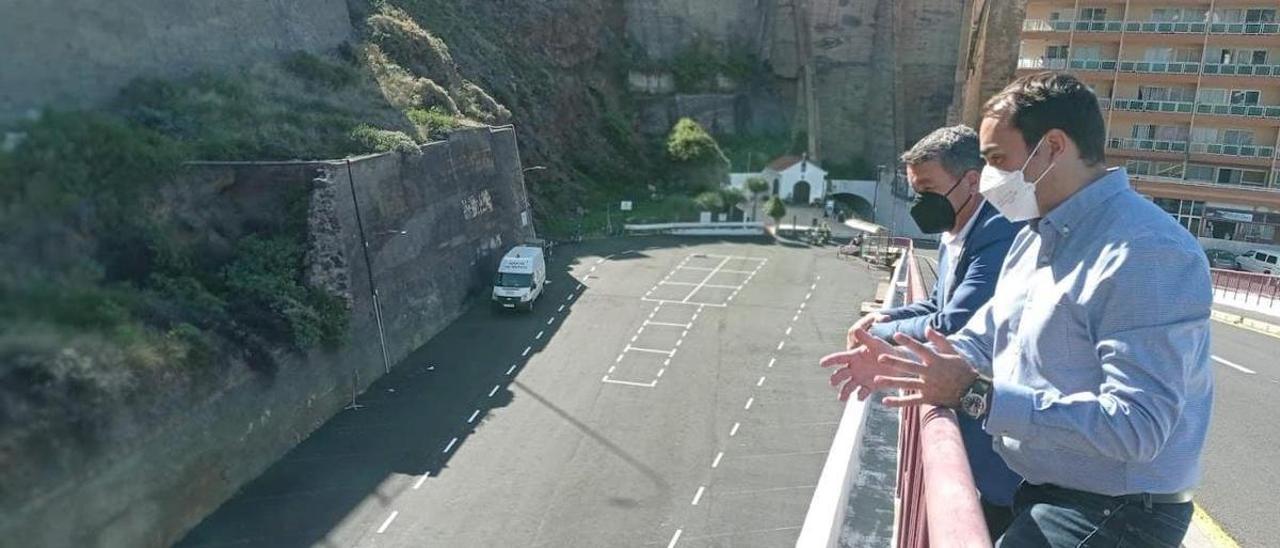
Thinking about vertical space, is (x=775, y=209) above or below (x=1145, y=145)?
below

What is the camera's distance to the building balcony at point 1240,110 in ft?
92.8

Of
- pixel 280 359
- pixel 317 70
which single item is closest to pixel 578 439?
pixel 280 359

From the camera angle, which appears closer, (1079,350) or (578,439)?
(1079,350)

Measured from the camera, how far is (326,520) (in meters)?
11.4

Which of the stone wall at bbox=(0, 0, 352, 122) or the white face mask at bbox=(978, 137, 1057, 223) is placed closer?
the white face mask at bbox=(978, 137, 1057, 223)

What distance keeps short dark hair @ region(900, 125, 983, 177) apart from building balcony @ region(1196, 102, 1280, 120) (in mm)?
32164

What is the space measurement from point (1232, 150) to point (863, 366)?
34367 millimetres

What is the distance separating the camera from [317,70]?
21.0m

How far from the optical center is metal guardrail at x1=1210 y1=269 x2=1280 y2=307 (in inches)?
690

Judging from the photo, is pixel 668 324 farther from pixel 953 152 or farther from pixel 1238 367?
pixel 953 152

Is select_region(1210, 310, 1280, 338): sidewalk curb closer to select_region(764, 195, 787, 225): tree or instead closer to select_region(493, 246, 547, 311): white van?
select_region(493, 246, 547, 311): white van

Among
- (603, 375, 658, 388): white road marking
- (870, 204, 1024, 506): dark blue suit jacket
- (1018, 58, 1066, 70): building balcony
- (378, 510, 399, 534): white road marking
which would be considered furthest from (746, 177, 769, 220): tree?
(870, 204, 1024, 506): dark blue suit jacket

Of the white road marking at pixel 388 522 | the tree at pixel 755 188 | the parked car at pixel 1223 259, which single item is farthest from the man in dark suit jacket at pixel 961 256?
the tree at pixel 755 188

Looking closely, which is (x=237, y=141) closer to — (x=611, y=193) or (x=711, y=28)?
(x=611, y=193)
